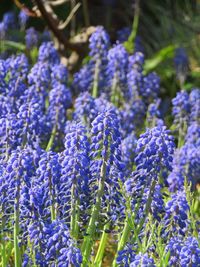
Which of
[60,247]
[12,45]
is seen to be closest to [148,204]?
[60,247]

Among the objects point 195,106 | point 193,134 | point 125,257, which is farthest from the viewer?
point 195,106

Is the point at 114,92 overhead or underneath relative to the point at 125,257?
overhead

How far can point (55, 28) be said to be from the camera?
28.2 feet

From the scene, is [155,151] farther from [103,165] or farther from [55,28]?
[55,28]

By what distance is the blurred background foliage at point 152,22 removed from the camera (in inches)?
457

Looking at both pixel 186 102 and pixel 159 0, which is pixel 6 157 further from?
pixel 159 0

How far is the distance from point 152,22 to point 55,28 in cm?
504

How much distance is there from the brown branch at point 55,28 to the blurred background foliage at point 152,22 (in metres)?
1.80

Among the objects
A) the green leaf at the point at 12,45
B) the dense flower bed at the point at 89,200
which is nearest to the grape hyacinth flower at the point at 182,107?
the dense flower bed at the point at 89,200

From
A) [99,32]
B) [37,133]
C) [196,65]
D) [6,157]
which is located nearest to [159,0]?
[196,65]

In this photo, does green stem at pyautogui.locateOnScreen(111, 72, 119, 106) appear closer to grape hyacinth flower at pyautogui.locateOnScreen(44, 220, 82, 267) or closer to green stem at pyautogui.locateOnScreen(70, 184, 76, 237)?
green stem at pyautogui.locateOnScreen(70, 184, 76, 237)

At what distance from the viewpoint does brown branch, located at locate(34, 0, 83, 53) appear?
26.7 feet

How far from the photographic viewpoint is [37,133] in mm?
5457

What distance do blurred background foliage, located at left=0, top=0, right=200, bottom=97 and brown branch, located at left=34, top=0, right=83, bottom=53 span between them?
5.89ft
